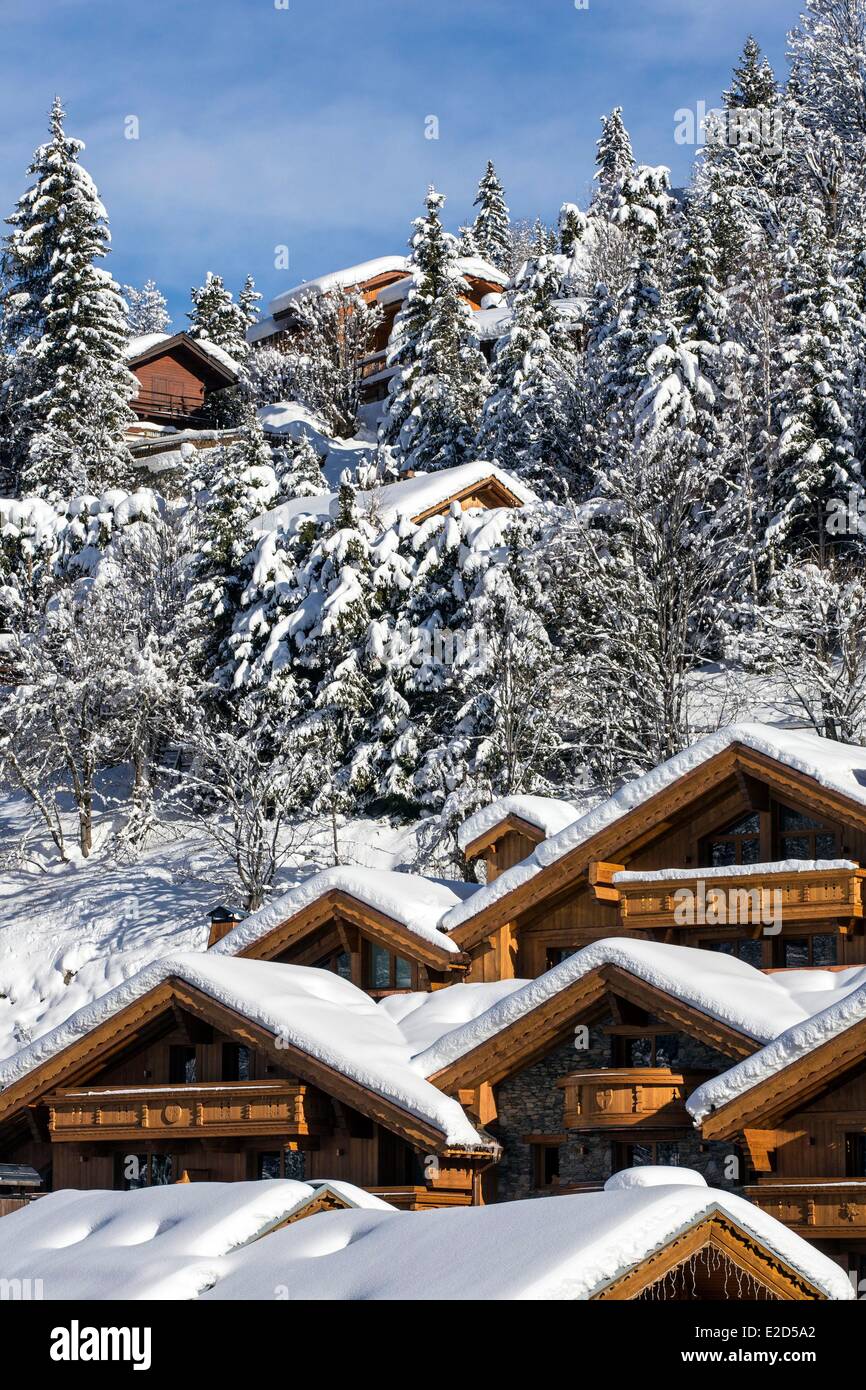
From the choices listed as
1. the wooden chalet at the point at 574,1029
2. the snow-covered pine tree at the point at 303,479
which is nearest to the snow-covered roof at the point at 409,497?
the snow-covered pine tree at the point at 303,479

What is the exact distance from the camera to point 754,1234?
13.9 m

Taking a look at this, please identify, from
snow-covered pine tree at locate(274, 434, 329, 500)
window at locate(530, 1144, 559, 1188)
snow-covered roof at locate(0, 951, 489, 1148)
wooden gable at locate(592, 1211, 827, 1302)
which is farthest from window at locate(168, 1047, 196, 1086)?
snow-covered pine tree at locate(274, 434, 329, 500)

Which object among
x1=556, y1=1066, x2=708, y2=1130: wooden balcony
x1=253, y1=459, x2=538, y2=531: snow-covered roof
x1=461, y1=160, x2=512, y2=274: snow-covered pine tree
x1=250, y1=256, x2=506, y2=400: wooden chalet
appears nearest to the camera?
x1=556, y1=1066, x2=708, y2=1130: wooden balcony

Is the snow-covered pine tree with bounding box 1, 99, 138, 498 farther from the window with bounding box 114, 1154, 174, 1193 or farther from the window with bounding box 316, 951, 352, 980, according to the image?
the window with bounding box 114, 1154, 174, 1193

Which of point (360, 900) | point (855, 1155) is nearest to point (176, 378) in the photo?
point (360, 900)

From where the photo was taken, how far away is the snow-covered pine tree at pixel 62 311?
63656 mm

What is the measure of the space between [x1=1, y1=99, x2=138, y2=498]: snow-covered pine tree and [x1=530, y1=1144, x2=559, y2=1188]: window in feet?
140

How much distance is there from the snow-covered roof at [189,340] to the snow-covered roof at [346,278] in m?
5.36

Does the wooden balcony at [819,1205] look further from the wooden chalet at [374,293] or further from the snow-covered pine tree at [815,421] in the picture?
the wooden chalet at [374,293]

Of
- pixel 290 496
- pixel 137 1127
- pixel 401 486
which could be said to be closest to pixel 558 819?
pixel 137 1127

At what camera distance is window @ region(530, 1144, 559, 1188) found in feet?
78.6

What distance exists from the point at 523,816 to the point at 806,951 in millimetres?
6148

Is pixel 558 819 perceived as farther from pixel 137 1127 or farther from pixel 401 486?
pixel 401 486

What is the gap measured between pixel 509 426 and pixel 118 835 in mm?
21125
